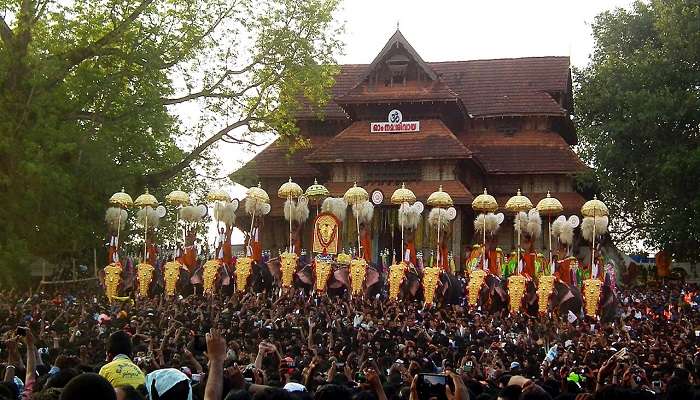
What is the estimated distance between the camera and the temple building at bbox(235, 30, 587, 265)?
121 ft

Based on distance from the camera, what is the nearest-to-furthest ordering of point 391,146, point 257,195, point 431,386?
1. point 431,386
2. point 257,195
3. point 391,146

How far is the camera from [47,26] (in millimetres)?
30953

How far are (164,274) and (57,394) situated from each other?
19.5 metres

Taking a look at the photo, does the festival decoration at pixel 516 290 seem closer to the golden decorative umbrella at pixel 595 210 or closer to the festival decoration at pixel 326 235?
the golden decorative umbrella at pixel 595 210

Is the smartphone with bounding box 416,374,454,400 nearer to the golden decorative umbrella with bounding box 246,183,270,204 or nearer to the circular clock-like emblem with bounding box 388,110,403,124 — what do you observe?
the golden decorative umbrella with bounding box 246,183,270,204

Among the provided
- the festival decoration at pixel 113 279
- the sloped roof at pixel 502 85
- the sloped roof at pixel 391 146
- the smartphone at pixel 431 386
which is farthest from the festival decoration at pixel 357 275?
the smartphone at pixel 431 386

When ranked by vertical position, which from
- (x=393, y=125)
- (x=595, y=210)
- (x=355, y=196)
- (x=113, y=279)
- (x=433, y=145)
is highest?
(x=393, y=125)

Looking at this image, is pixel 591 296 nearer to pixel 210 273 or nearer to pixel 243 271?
pixel 243 271

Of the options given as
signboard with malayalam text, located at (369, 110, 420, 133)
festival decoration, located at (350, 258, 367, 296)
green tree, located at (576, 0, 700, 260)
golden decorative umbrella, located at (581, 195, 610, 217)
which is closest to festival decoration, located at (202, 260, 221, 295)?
festival decoration, located at (350, 258, 367, 296)

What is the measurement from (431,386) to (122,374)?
2303mm

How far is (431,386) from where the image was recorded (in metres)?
7.46

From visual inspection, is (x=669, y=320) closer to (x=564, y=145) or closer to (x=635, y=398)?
(x=564, y=145)

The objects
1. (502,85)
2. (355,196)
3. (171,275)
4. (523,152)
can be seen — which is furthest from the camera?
(502,85)

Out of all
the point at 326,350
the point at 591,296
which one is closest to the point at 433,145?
the point at 591,296
